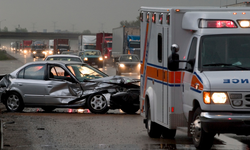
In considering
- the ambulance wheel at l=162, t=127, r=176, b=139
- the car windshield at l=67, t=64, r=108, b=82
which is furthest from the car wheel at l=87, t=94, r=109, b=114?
the ambulance wheel at l=162, t=127, r=176, b=139

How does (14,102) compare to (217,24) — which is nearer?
(217,24)

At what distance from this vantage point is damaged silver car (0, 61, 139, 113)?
46.0ft

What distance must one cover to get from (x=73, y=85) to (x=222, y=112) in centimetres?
737

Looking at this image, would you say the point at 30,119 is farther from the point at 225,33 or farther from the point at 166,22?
the point at 225,33

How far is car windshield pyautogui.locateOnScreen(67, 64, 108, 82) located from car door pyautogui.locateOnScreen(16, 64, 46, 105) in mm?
864

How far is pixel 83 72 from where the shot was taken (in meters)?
14.9

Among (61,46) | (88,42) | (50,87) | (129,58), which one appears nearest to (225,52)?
(50,87)

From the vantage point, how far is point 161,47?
9273mm

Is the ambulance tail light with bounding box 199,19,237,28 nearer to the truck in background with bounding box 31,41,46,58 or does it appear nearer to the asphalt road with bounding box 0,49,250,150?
the asphalt road with bounding box 0,49,250,150

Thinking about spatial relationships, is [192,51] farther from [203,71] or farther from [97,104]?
[97,104]

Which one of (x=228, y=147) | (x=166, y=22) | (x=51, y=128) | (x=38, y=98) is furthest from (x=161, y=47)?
(x=38, y=98)

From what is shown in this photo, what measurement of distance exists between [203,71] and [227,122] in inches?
36.7

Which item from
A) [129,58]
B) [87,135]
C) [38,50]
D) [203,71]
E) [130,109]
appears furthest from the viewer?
[38,50]

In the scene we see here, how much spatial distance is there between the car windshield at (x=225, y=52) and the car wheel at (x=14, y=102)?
25.4 feet
